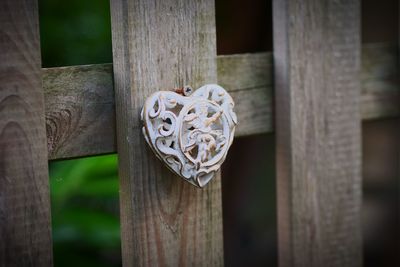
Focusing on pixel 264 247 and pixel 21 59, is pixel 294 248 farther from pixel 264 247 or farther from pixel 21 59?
pixel 264 247

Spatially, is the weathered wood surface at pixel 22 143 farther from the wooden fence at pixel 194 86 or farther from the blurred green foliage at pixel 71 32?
the blurred green foliage at pixel 71 32

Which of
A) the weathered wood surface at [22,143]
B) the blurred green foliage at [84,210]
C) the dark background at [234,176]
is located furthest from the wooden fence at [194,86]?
the blurred green foliage at [84,210]

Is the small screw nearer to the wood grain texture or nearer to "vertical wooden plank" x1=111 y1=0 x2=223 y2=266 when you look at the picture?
"vertical wooden plank" x1=111 y1=0 x2=223 y2=266

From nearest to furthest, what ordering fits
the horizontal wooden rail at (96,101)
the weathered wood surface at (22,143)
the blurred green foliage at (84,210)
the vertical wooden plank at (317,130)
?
the weathered wood surface at (22,143), the horizontal wooden rail at (96,101), the vertical wooden plank at (317,130), the blurred green foliage at (84,210)

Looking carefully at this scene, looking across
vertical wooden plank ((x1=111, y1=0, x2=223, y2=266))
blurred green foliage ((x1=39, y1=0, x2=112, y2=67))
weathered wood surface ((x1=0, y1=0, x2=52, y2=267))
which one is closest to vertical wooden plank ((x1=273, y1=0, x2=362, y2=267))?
vertical wooden plank ((x1=111, y1=0, x2=223, y2=266))

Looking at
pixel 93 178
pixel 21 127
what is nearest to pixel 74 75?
pixel 21 127

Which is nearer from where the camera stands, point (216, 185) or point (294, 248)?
point (216, 185)
